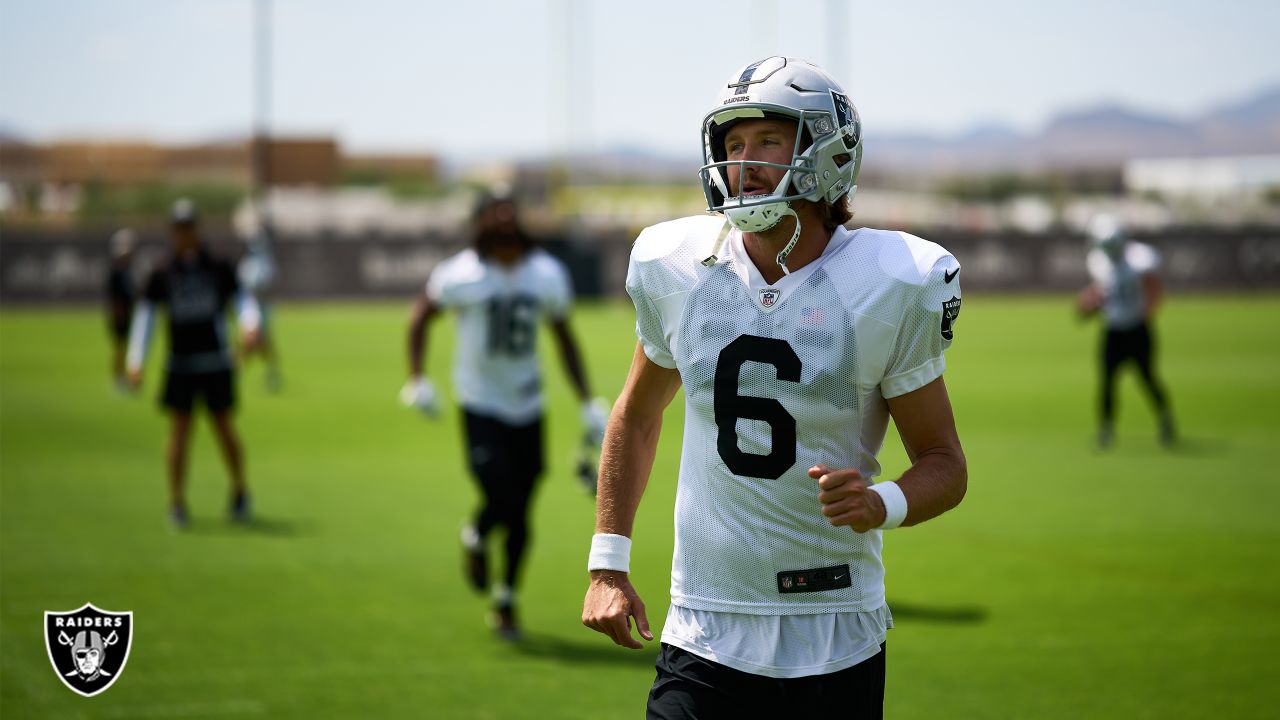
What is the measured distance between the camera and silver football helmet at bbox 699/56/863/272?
3547 mm

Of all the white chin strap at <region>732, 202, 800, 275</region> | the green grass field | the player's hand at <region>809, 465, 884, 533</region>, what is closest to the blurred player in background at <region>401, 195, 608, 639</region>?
the green grass field

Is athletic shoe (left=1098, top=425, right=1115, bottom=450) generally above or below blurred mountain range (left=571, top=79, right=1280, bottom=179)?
below

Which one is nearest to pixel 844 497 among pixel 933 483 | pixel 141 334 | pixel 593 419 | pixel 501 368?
pixel 933 483

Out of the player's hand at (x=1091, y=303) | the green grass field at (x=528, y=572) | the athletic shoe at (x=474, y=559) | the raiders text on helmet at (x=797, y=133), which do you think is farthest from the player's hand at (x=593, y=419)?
the player's hand at (x=1091, y=303)

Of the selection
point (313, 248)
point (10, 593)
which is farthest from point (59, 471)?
point (313, 248)

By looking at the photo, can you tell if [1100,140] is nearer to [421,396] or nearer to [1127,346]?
[1127,346]

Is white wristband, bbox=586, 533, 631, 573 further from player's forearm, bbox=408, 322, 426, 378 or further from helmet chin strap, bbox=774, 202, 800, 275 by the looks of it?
player's forearm, bbox=408, 322, 426, 378

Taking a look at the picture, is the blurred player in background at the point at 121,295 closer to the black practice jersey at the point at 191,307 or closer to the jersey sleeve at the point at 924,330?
the black practice jersey at the point at 191,307

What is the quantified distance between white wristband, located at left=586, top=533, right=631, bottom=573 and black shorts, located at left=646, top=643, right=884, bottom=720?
29 centimetres

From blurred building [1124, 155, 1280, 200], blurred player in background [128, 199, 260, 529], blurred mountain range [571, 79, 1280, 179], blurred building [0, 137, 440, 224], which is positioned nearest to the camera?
blurred player in background [128, 199, 260, 529]

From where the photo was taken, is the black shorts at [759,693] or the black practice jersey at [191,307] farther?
the black practice jersey at [191,307]

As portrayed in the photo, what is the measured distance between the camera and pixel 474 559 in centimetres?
855

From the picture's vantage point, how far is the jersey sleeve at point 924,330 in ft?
11.4

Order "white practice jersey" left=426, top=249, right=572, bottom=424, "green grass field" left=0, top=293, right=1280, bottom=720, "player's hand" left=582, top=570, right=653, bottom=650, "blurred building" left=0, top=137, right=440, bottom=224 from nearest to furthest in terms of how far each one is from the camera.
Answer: "player's hand" left=582, top=570, right=653, bottom=650 → "green grass field" left=0, top=293, right=1280, bottom=720 → "white practice jersey" left=426, top=249, right=572, bottom=424 → "blurred building" left=0, top=137, right=440, bottom=224
